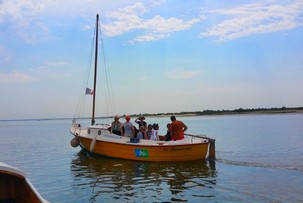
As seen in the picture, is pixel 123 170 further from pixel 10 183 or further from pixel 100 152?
pixel 10 183

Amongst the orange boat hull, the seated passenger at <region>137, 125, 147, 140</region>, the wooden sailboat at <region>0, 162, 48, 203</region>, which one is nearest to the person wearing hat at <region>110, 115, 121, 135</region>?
the orange boat hull

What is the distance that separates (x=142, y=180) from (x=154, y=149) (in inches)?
105

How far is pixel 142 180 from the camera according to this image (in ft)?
39.5

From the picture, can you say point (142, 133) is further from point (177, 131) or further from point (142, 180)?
point (142, 180)

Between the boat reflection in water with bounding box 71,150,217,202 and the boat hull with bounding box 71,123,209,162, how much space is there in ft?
0.87

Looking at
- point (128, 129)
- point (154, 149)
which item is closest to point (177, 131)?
point (154, 149)

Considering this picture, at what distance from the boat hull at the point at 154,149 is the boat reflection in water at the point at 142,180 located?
267mm

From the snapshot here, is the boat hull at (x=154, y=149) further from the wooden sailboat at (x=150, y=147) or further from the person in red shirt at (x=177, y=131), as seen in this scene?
the person in red shirt at (x=177, y=131)

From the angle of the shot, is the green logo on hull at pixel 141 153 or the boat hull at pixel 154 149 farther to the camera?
the green logo on hull at pixel 141 153

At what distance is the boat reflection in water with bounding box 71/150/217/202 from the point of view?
9.91 metres

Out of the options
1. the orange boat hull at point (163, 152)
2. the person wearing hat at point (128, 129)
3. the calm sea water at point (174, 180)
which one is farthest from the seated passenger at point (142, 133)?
the calm sea water at point (174, 180)

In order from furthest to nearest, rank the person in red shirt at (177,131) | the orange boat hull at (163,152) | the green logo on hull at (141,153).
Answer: the person in red shirt at (177,131)
the green logo on hull at (141,153)
the orange boat hull at (163,152)

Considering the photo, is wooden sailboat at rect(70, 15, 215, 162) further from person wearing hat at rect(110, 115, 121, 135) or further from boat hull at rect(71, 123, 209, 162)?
person wearing hat at rect(110, 115, 121, 135)

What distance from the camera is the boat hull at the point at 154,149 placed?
14387 millimetres
